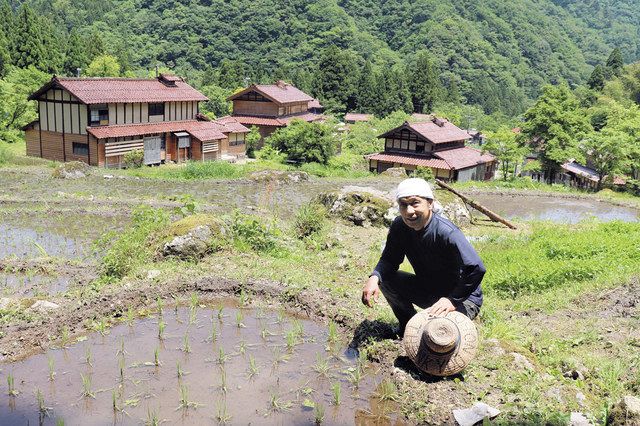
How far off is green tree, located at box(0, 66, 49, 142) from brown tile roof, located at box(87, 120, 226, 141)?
7.93 meters

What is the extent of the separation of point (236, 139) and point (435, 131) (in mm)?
13284

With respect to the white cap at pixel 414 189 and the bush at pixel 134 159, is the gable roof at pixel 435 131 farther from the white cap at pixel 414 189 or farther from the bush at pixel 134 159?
the white cap at pixel 414 189

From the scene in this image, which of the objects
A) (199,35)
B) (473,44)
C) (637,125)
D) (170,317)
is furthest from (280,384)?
(473,44)

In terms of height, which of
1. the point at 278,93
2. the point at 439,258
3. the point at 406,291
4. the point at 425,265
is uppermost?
the point at 278,93

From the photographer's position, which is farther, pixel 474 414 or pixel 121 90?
pixel 121 90

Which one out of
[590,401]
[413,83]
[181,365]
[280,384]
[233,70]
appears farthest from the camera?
[413,83]

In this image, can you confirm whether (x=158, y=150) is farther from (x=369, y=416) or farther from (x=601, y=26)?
(x=601, y=26)

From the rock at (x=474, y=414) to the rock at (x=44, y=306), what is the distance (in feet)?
18.0

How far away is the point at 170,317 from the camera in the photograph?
26.2 feet

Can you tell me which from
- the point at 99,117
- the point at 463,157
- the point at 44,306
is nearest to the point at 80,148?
the point at 99,117

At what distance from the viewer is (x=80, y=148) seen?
30.2m

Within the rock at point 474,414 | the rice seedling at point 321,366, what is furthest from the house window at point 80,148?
the rock at point 474,414

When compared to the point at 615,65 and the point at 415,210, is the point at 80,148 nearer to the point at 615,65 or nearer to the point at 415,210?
the point at 415,210

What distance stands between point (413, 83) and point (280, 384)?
60.9 meters
